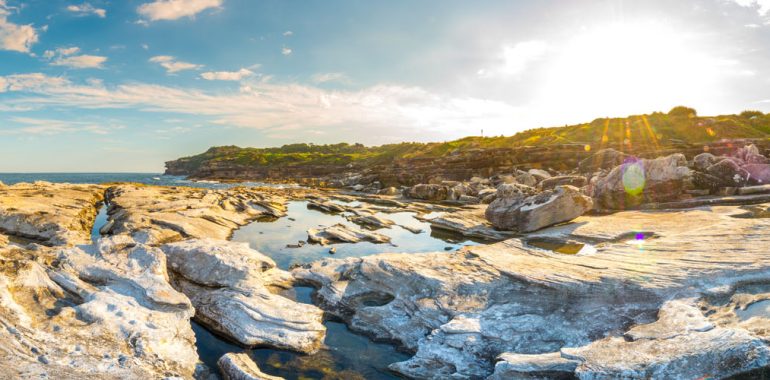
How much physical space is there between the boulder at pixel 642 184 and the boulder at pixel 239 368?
2991 centimetres

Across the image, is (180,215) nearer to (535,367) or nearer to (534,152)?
(535,367)

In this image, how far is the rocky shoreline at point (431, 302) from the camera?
904 centimetres

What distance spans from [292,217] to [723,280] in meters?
31.3

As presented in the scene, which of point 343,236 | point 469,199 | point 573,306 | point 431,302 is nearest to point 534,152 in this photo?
point 469,199

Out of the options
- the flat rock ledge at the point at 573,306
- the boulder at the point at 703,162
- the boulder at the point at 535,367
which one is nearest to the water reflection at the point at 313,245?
the flat rock ledge at the point at 573,306

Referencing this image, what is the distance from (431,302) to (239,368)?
6831mm

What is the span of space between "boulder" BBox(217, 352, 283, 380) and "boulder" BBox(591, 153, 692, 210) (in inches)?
1178

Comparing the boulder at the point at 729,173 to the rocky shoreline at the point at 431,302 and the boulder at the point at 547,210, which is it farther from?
the boulder at the point at 547,210

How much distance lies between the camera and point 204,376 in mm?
10172

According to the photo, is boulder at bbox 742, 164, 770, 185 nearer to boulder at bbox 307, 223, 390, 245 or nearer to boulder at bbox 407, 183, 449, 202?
boulder at bbox 407, 183, 449, 202

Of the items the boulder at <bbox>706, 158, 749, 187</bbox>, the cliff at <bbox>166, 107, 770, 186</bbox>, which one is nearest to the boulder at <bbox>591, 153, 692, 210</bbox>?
the boulder at <bbox>706, 158, 749, 187</bbox>

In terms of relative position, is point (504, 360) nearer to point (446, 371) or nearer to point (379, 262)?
point (446, 371)

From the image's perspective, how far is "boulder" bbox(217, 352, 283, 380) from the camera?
32.3 feet

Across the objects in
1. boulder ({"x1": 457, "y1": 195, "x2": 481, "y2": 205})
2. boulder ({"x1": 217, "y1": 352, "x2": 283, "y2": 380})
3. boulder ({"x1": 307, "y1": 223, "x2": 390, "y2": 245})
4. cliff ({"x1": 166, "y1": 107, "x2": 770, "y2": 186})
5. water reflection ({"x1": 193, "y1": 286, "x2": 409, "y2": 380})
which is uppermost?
cliff ({"x1": 166, "y1": 107, "x2": 770, "y2": 186})
